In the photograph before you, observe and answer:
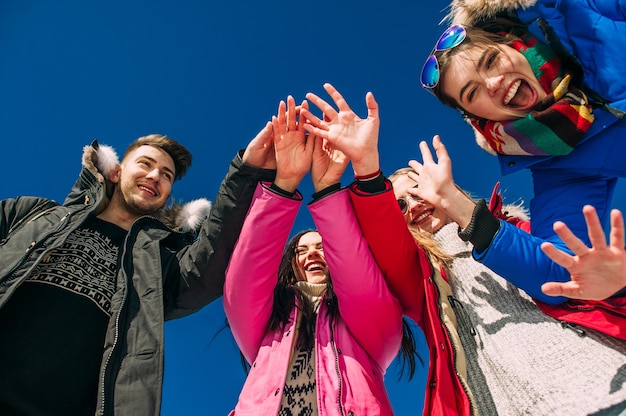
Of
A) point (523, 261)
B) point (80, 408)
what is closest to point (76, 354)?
point (80, 408)

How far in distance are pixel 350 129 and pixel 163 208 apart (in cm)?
276

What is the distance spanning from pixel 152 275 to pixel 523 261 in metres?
2.90

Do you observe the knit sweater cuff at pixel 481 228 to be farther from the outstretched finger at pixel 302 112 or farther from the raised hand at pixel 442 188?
the outstretched finger at pixel 302 112

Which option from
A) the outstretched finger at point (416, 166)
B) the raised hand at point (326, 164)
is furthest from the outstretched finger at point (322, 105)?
the outstretched finger at point (416, 166)

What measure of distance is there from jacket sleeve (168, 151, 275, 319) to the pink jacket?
197 millimetres

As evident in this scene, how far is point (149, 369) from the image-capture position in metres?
3.32

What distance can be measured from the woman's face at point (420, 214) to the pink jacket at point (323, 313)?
100 cm

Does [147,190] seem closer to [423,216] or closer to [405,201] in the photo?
[405,201]

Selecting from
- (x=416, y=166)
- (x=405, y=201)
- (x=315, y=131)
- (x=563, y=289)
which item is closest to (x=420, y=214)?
(x=405, y=201)

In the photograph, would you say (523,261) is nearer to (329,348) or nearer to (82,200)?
(329,348)

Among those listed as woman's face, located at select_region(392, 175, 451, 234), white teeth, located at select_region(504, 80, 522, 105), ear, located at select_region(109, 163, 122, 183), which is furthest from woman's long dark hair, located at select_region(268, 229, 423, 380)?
ear, located at select_region(109, 163, 122, 183)

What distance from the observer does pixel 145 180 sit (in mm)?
5258

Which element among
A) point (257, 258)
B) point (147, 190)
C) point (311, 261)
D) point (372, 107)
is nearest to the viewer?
point (257, 258)

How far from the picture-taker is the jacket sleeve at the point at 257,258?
3.62 meters
